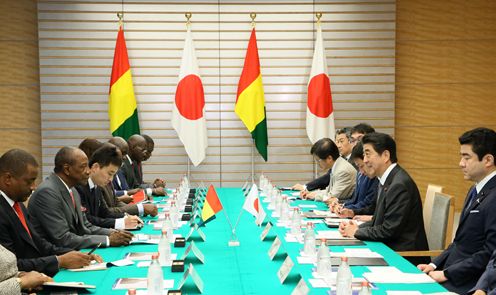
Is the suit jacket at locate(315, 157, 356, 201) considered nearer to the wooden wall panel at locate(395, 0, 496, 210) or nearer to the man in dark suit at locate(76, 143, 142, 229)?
the man in dark suit at locate(76, 143, 142, 229)

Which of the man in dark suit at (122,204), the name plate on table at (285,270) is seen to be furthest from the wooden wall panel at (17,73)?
the name plate on table at (285,270)

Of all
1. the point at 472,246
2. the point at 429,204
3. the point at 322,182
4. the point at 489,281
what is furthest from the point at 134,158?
the point at 489,281

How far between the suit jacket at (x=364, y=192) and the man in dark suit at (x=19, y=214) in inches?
111

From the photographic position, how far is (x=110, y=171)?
15.1 ft

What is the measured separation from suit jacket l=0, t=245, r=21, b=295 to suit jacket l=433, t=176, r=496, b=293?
2.14 m

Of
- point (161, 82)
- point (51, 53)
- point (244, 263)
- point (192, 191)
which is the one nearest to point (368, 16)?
point (161, 82)

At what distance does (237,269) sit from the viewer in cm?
308

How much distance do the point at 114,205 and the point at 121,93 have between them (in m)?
3.15

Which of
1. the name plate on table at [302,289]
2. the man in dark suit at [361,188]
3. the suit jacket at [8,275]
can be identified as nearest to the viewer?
the name plate on table at [302,289]

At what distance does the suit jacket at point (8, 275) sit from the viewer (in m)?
2.55

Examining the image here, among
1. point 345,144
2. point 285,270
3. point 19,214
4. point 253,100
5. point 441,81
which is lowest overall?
point 285,270

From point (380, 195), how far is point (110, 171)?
2.01m

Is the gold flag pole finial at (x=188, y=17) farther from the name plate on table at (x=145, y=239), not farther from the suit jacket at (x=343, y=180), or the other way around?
the name plate on table at (x=145, y=239)

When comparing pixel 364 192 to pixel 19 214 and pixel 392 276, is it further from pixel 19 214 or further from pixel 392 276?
pixel 19 214
